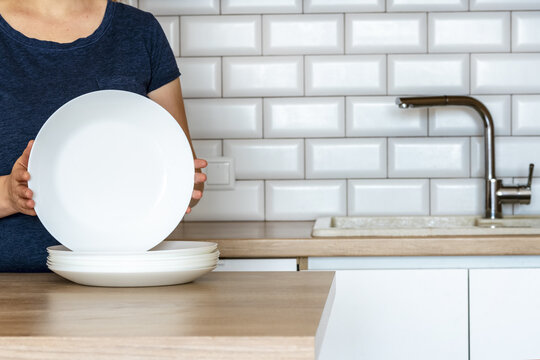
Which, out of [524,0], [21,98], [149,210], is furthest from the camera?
[524,0]

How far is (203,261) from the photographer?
844 mm

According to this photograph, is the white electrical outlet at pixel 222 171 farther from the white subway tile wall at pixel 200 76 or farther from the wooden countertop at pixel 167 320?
the wooden countertop at pixel 167 320

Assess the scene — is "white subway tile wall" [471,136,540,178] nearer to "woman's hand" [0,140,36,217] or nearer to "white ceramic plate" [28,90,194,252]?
"white ceramic plate" [28,90,194,252]

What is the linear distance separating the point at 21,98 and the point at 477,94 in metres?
1.17

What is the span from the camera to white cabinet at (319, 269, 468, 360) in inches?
53.6

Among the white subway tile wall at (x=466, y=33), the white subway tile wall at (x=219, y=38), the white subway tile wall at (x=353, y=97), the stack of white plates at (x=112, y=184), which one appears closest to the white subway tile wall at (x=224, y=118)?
the white subway tile wall at (x=353, y=97)

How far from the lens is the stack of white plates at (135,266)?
811 millimetres

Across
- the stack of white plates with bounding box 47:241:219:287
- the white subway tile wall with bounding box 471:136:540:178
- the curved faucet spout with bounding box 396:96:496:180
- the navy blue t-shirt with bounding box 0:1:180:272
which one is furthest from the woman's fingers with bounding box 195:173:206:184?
the white subway tile wall with bounding box 471:136:540:178

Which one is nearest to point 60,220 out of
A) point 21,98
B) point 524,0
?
point 21,98

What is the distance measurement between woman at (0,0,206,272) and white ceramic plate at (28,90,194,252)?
0.12 m

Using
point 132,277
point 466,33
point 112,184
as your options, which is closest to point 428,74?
point 466,33

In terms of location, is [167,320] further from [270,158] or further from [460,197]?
[460,197]

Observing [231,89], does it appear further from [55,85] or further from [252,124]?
[55,85]

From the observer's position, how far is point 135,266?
2.65 feet
